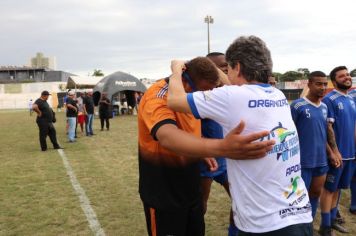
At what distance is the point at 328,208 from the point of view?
5.05 metres

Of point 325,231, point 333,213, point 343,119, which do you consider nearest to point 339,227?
point 333,213

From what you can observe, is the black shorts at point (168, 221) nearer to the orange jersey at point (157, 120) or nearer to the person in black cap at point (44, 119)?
the orange jersey at point (157, 120)

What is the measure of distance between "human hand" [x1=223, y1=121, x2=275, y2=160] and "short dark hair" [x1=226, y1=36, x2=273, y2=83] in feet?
1.09

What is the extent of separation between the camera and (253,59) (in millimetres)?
2127

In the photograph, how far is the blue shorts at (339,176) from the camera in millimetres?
5156

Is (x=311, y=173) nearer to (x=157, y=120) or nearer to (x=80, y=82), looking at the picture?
(x=157, y=120)

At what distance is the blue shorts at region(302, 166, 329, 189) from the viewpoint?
476 centimetres

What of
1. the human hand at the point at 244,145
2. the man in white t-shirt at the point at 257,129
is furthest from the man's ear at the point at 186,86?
the human hand at the point at 244,145

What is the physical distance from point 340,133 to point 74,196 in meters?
4.55

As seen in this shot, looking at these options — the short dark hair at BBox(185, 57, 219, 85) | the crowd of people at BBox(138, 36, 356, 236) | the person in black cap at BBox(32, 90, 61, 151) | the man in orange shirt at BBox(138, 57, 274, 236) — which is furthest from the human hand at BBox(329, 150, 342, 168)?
the person in black cap at BBox(32, 90, 61, 151)

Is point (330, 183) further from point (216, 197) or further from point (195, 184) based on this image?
point (195, 184)

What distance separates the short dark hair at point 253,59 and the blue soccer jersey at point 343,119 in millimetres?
A: 3360

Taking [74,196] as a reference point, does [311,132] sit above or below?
above

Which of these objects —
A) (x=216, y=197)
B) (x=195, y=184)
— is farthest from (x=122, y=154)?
(x=195, y=184)
